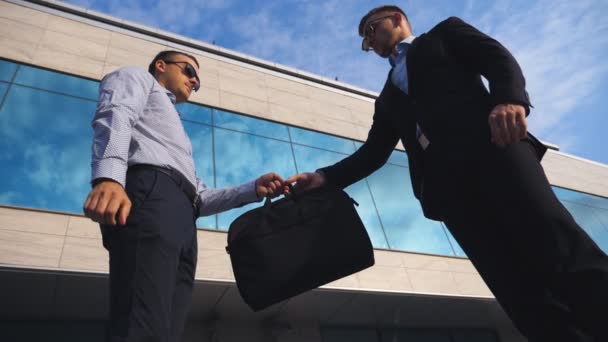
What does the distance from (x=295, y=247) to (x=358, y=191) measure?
25.8ft

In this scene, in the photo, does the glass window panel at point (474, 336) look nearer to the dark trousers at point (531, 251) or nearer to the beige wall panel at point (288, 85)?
the beige wall panel at point (288, 85)

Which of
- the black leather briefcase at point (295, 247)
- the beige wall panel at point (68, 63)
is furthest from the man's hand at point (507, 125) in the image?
the beige wall panel at point (68, 63)

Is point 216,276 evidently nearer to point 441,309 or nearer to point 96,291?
point 96,291

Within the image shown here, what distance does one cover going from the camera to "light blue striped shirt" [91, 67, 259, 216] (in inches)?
62.5

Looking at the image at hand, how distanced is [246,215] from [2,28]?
923 centimetres

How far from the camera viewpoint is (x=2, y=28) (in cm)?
847

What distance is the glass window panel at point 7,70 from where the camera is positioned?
769cm

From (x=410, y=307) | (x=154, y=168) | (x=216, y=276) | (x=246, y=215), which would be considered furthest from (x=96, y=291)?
(x=410, y=307)

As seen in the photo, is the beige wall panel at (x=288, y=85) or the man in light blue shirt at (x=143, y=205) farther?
the beige wall panel at (x=288, y=85)

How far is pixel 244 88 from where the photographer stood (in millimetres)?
11008

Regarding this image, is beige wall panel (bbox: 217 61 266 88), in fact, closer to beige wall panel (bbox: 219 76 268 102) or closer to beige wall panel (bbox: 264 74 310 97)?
beige wall panel (bbox: 219 76 268 102)

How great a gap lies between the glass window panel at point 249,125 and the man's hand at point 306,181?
7.40 metres

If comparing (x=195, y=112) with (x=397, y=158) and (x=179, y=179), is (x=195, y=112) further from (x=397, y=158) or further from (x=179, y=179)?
(x=179, y=179)

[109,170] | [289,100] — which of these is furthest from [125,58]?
[109,170]
